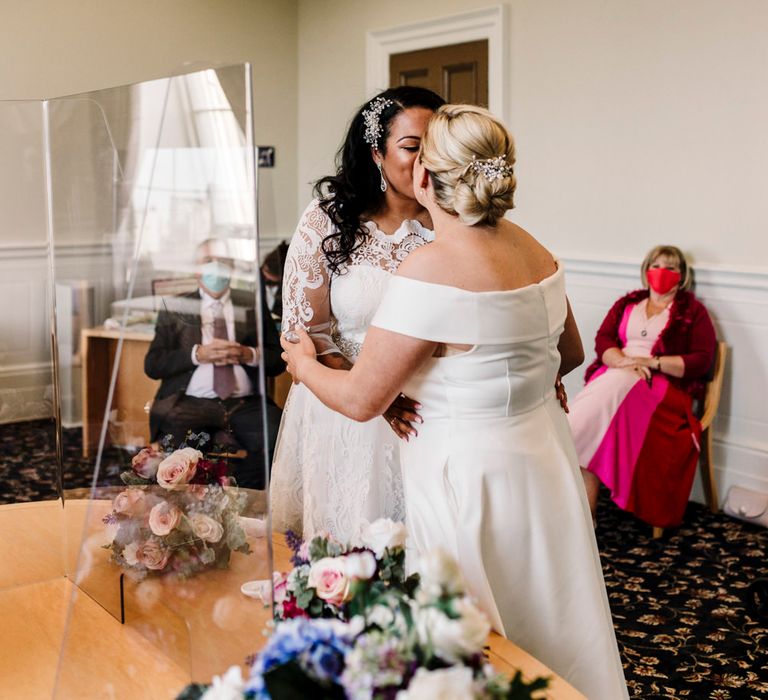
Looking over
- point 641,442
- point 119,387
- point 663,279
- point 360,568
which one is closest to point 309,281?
point 119,387

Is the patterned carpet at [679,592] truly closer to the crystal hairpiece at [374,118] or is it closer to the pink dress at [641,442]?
the pink dress at [641,442]

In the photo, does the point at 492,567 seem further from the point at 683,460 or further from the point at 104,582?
the point at 683,460

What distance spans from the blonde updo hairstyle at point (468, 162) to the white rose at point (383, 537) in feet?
1.82

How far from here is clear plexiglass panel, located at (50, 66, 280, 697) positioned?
1.09 m

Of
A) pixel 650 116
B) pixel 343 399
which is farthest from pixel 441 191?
pixel 650 116

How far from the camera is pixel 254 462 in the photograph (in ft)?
3.60

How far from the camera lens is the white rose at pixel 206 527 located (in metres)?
1.23

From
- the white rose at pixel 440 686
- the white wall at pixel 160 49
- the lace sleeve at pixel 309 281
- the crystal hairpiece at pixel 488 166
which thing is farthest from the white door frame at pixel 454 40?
the white rose at pixel 440 686

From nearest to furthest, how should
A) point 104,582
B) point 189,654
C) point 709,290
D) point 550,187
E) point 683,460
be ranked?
point 189,654, point 104,582, point 683,460, point 709,290, point 550,187

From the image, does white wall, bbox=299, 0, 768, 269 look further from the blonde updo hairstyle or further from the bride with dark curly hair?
the blonde updo hairstyle

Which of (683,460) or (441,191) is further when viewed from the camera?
(683,460)

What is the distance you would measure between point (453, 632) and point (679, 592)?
9.10 feet

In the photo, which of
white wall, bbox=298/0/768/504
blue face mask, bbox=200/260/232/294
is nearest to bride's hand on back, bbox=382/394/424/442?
blue face mask, bbox=200/260/232/294

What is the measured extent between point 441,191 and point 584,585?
764 mm
